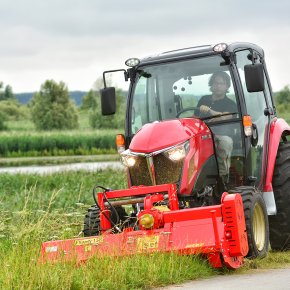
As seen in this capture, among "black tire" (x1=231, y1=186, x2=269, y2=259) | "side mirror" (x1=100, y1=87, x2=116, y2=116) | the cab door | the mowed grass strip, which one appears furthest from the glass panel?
the mowed grass strip

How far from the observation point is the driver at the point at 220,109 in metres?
10.3

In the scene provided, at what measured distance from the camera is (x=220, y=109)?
411 inches

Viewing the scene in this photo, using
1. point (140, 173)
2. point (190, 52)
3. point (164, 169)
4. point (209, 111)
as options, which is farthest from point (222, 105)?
point (140, 173)

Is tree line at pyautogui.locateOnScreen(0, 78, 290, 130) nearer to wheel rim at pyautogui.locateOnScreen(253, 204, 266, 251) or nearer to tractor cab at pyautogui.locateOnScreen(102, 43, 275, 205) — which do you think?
tractor cab at pyautogui.locateOnScreen(102, 43, 275, 205)

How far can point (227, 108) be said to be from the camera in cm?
1043

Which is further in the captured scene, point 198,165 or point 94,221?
point 94,221

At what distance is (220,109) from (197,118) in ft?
0.94

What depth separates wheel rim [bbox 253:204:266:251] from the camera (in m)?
9.59

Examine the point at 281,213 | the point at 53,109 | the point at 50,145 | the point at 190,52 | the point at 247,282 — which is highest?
the point at 53,109

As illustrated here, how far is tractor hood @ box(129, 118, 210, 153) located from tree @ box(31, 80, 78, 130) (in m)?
65.0

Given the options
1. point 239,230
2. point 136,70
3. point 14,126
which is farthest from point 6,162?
point 14,126

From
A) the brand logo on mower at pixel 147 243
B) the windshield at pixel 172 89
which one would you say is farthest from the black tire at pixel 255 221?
the windshield at pixel 172 89

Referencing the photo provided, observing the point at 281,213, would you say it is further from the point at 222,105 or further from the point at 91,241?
the point at 91,241

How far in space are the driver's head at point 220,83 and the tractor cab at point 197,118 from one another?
0.01 meters
